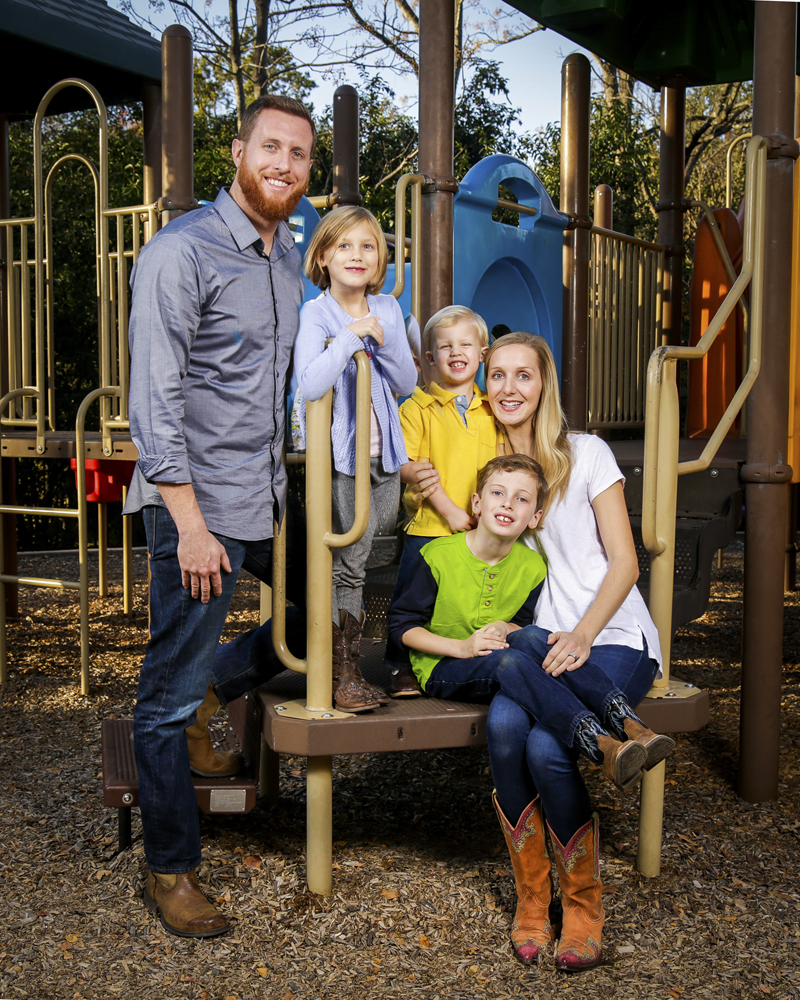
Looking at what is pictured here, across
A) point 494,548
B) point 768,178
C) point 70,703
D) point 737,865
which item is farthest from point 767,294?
point 70,703

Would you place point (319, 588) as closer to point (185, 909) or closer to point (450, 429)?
point (450, 429)

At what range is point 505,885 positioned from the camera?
2873 millimetres

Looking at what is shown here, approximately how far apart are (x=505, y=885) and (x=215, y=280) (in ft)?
5.99

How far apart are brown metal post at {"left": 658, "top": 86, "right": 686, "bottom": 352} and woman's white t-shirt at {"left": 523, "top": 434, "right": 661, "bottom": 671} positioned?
384 cm

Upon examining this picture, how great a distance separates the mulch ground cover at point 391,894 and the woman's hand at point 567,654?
70 centimetres

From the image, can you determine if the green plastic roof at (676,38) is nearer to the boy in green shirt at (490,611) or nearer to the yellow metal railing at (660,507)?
the yellow metal railing at (660,507)

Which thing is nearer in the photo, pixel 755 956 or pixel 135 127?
pixel 755 956

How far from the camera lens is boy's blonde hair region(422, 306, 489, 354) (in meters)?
3.00

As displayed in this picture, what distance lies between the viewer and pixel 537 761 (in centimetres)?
242

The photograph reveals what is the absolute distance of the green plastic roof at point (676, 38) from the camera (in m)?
5.65

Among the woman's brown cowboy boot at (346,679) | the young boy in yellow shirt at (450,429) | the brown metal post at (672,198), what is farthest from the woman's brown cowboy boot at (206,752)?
the brown metal post at (672,198)

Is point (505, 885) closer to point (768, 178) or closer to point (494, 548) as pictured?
point (494, 548)

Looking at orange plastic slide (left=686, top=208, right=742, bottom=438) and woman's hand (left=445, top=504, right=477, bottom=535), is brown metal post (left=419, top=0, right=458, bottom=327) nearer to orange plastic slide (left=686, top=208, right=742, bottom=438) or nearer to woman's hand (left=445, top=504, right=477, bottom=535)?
woman's hand (left=445, top=504, right=477, bottom=535)

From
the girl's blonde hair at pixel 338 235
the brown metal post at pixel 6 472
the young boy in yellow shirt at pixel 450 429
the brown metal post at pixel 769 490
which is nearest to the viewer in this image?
the girl's blonde hair at pixel 338 235
